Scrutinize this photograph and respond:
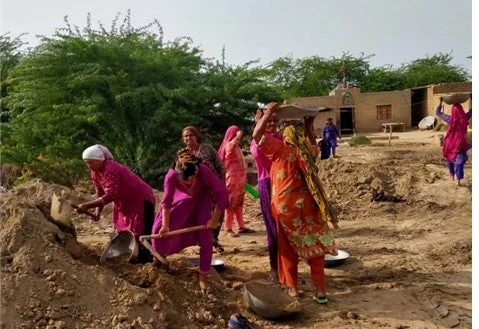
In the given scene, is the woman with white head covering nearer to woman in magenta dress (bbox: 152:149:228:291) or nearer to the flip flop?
woman in magenta dress (bbox: 152:149:228:291)

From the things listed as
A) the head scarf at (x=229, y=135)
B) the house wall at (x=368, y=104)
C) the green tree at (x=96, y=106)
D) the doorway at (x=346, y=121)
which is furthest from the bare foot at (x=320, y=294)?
the doorway at (x=346, y=121)

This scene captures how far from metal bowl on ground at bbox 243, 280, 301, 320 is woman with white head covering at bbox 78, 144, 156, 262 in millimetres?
1143

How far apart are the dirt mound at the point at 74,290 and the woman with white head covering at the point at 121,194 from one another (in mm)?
509

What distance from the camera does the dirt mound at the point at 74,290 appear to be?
3744 mm

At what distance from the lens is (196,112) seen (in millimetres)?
13469

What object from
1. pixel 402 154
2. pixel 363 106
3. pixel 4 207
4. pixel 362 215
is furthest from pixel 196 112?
pixel 363 106

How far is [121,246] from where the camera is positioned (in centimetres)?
512

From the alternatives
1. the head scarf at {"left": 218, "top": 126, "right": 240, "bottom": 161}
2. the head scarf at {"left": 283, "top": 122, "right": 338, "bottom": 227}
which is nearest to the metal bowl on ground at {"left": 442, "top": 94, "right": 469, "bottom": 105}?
the head scarf at {"left": 218, "top": 126, "right": 240, "bottom": 161}

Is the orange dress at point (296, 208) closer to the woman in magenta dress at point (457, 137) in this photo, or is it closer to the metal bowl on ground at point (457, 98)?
the woman in magenta dress at point (457, 137)

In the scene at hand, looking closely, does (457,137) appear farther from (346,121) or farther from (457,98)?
(346,121)

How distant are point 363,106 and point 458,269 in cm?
2398

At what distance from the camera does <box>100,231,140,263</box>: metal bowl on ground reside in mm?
5020

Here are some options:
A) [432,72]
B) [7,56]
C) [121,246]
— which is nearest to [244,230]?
[121,246]

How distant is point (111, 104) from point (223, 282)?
828cm
